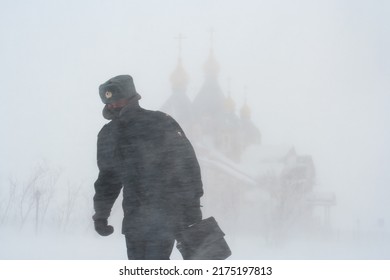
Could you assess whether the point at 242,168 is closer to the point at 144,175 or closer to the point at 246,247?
the point at 246,247

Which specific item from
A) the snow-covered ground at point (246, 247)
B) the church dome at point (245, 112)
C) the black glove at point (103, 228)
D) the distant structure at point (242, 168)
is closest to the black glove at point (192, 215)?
the black glove at point (103, 228)

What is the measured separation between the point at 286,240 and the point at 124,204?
1.98m

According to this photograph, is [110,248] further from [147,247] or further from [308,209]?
[308,209]

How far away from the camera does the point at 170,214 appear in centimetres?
282

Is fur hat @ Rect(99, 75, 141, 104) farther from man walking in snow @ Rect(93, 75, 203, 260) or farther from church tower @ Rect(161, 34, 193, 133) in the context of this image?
church tower @ Rect(161, 34, 193, 133)

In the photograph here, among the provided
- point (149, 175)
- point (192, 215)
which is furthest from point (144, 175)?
point (192, 215)

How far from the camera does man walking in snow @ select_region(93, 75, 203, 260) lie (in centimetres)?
276

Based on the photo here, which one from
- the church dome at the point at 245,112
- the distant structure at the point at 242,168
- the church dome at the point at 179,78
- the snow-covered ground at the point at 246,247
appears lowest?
the snow-covered ground at the point at 246,247

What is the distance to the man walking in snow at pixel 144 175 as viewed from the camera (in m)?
2.76

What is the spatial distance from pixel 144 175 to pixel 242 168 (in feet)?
6.41

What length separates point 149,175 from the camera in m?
2.83

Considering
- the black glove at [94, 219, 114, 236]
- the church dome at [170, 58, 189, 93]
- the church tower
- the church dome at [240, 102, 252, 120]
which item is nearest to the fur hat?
the black glove at [94, 219, 114, 236]

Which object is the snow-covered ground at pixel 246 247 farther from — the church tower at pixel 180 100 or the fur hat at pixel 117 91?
the fur hat at pixel 117 91

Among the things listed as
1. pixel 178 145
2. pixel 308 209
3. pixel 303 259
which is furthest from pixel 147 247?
pixel 308 209
